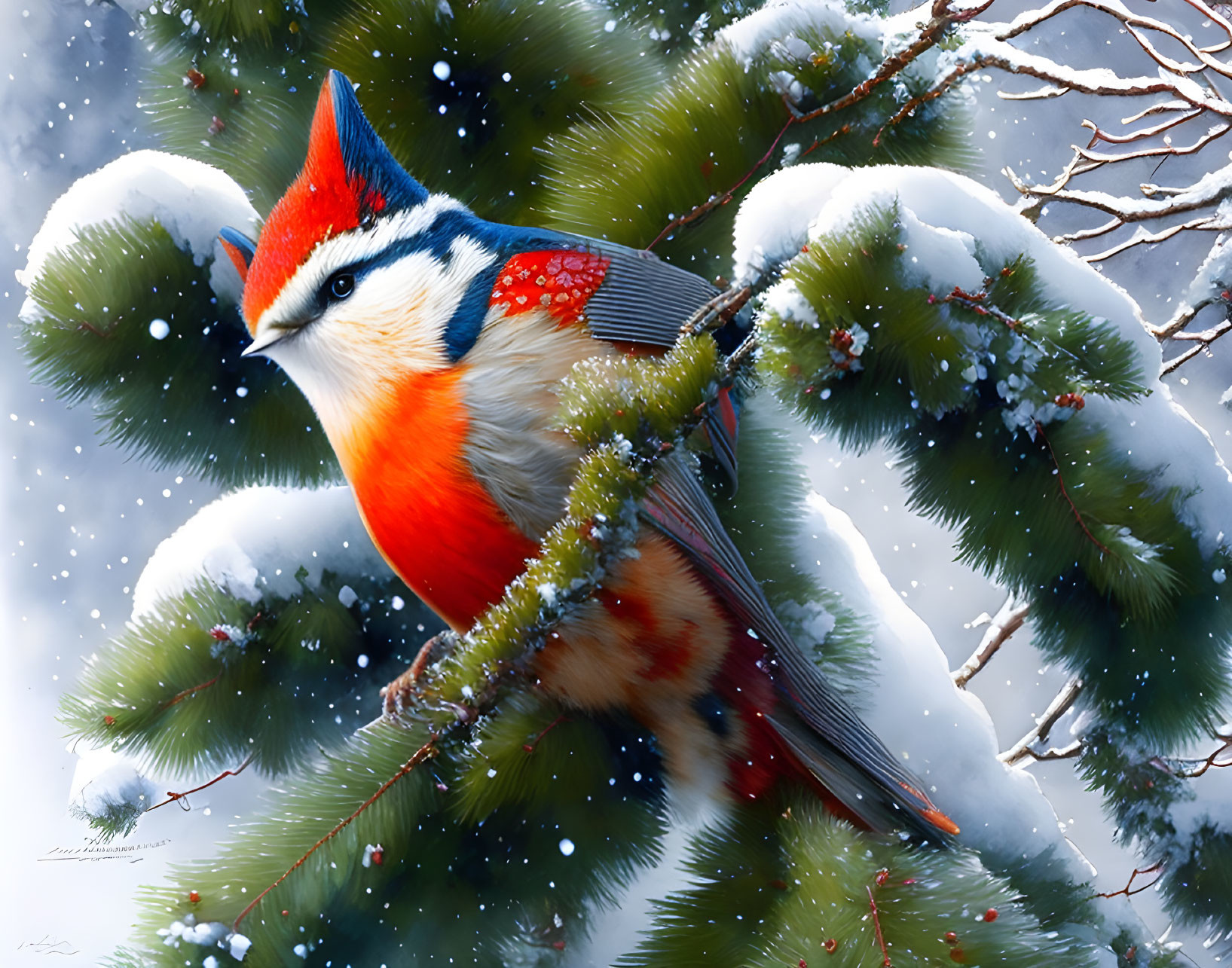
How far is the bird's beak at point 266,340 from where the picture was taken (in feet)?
1.95

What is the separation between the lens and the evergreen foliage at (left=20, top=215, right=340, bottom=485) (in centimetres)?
70

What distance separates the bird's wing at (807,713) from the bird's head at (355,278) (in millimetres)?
185

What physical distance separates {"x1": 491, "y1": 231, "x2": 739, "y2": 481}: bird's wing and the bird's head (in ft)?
0.07

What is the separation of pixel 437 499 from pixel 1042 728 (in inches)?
23.5

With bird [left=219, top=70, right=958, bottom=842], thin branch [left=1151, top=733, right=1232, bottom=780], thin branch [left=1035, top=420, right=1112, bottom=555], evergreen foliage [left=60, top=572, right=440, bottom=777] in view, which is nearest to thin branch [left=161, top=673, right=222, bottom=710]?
evergreen foliage [left=60, top=572, right=440, bottom=777]

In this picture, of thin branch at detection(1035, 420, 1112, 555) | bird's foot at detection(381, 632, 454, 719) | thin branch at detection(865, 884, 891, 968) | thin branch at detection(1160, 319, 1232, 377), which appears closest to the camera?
thin branch at detection(865, 884, 891, 968)

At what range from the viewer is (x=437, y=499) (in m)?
0.56

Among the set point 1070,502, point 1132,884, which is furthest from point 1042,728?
point 1070,502

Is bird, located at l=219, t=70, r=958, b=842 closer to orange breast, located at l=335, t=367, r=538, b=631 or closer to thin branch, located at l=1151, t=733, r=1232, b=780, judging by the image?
orange breast, located at l=335, t=367, r=538, b=631

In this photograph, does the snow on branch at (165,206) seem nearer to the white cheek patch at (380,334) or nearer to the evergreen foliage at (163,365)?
the evergreen foliage at (163,365)

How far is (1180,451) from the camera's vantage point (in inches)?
21.2

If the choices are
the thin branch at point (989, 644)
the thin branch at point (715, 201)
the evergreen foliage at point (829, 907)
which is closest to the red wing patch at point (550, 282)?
the thin branch at point (715, 201)

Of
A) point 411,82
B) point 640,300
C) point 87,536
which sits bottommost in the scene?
point 87,536
